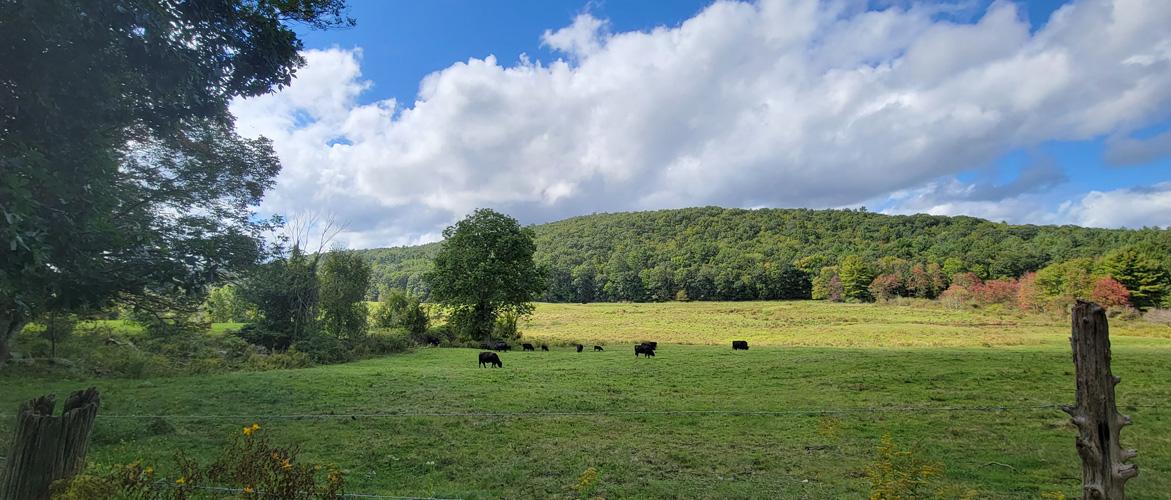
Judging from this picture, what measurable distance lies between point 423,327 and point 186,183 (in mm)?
26701

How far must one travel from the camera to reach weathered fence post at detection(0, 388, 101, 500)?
3.62 meters

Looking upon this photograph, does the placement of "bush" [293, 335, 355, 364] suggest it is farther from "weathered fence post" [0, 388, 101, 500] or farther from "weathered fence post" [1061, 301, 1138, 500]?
"weathered fence post" [1061, 301, 1138, 500]

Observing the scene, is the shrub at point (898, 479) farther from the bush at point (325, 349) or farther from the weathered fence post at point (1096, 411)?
the bush at point (325, 349)

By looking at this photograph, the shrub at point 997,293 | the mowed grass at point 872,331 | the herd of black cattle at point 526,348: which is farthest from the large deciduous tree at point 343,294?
the shrub at point 997,293

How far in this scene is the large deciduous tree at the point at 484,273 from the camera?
36188 mm

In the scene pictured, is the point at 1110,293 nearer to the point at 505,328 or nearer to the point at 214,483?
the point at 505,328

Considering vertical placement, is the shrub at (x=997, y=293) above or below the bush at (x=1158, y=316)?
above

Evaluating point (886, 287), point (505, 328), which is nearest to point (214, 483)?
point (505, 328)

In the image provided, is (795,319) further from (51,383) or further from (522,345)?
(51,383)

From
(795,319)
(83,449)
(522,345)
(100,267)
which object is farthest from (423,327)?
(795,319)

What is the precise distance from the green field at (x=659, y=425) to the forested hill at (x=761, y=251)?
66.6 metres

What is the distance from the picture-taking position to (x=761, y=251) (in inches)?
4970

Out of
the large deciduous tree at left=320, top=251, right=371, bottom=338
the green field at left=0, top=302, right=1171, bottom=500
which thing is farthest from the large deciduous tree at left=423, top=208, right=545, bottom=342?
the green field at left=0, top=302, right=1171, bottom=500

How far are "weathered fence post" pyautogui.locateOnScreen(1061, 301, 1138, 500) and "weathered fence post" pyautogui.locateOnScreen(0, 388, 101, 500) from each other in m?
7.83
